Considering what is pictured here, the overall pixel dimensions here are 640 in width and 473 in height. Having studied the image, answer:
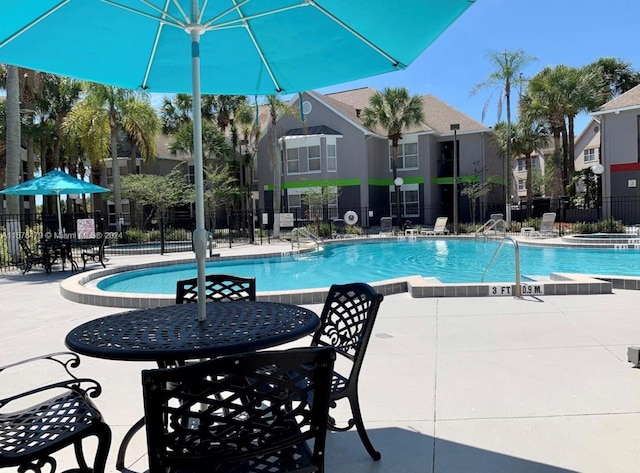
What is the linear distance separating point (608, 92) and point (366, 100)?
52.1 ft

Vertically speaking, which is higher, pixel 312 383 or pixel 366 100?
pixel 366 100

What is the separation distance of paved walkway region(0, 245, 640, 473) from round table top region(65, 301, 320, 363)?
0.73m

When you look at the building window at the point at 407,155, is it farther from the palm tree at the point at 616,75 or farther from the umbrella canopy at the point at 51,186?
the umbrella canopy at the point at 51,186

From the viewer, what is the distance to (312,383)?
69.0 inches

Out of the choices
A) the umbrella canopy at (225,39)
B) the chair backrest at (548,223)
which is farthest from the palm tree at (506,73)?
the umbrella canopy at (225,39)

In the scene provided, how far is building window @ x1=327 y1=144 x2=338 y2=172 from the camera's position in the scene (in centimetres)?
2975

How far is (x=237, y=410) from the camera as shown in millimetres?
1609

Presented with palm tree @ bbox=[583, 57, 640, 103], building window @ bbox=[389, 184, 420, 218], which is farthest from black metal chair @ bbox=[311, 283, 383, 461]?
palm tree @ bbox=[583, 57, 640, 103]

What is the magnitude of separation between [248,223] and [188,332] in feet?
62.3

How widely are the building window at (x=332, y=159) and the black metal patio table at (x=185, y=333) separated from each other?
88.9 ft

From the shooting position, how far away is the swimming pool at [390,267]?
11.2 m

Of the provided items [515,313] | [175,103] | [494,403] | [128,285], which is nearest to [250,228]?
[128,285]

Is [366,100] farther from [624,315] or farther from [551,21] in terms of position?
[624,315]

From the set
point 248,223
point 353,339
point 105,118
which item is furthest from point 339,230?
point 353,339
